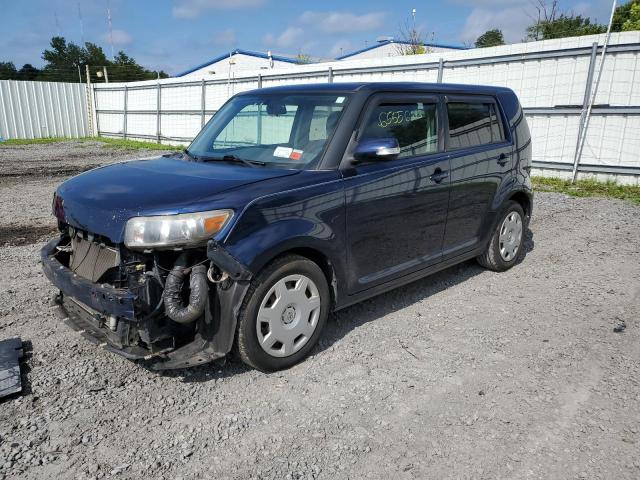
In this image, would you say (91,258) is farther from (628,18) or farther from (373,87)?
(628,18)

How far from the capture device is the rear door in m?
4.48

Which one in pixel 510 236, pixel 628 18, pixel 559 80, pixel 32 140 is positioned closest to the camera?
pixel 510 236

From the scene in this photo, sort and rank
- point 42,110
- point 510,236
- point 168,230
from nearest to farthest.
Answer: point 168,230 → point 510,236 → point 42,110

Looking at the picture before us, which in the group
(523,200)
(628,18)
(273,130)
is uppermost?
(628,18)

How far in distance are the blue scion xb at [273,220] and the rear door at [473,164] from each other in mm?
20

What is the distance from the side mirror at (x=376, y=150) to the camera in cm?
353

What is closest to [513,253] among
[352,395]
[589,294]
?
Answer: [589,294]

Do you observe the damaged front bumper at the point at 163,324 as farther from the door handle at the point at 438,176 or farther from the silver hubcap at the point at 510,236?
the silver hubcap at the point at 510,236

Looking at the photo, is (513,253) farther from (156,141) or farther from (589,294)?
(156,141)

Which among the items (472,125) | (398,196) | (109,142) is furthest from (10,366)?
(109,142)

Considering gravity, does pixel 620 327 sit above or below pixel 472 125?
below

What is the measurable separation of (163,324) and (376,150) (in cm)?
184

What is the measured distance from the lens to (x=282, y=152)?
3684mm

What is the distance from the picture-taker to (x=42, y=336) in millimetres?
3801
